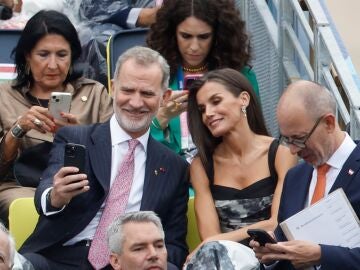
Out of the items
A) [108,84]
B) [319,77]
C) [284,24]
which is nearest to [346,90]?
[319,77]

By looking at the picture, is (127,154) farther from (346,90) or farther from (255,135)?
(346,90)

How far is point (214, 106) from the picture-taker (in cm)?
765

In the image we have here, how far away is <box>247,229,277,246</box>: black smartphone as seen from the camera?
21.4ft

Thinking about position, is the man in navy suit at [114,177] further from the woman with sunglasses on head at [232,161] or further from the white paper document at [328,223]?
the white paper document at [328,223]

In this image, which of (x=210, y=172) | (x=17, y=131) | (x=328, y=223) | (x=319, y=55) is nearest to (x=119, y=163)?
(x=210, y=172)

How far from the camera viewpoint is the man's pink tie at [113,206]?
7.24 meters

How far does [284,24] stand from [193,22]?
669 millimetres

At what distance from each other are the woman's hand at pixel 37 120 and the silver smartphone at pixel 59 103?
36 mm

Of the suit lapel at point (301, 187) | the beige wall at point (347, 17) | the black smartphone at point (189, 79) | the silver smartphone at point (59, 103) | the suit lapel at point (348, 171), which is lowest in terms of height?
the beige wall at point (347, 17)

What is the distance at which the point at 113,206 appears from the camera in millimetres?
7387

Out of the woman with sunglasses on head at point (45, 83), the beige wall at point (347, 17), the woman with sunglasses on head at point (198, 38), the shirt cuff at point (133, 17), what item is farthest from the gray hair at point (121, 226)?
the beige wall at point (347, 17)

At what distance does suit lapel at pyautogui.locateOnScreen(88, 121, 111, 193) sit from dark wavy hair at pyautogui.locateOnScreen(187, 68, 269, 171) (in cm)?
51

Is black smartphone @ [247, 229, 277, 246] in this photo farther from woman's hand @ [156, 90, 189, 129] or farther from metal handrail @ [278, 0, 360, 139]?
woman's hand @ [156, 90, 189, 129]

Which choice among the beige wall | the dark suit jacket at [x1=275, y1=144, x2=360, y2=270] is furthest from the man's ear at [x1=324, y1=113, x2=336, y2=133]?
the beige wall
